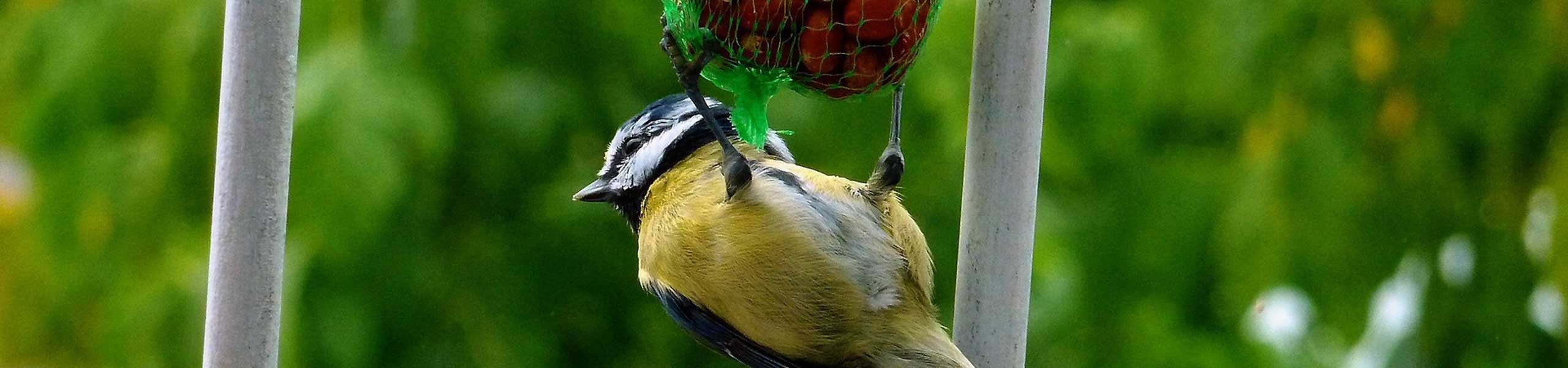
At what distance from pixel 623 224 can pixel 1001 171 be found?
809 mm

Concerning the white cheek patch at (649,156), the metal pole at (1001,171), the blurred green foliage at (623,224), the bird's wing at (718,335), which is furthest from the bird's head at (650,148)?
the blurred green foliage at (623,224)

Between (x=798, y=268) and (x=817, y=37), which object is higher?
(x=817, y=37)

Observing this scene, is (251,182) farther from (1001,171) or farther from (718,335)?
(1001,171)

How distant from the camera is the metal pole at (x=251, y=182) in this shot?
0.92 meters

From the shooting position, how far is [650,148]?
48.2 inches

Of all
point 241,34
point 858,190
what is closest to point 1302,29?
point 858,190

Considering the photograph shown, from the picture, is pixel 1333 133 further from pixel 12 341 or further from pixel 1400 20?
pixel 12 341

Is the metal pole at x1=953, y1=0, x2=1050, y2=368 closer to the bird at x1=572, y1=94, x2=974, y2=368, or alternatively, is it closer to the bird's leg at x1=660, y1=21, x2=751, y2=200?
the bird at x1=572, y1=94, x2=974, y2=368

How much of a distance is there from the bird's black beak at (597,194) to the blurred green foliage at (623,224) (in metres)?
0.37

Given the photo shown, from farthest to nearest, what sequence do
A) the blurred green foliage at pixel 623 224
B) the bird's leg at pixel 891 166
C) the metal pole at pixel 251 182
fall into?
the blurred green foliage at pixel 623 224 < the bird's leg at pixel 891 166 < the metal pole at pixel 251 182

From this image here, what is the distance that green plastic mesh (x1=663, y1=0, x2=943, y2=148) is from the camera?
0.93m

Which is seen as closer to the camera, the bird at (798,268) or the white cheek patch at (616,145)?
the bird at (798,268)

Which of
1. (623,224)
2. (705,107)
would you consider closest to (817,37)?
(705,107)

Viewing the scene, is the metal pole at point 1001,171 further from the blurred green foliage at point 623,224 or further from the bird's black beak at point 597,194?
the blurred green foliage at point 623,224
